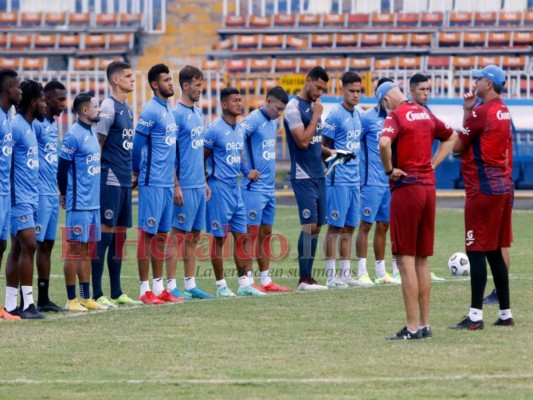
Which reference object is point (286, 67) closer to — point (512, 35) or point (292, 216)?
point (512, 35)

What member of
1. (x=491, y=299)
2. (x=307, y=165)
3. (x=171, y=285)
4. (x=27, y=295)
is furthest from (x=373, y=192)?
(x=27, y=295)

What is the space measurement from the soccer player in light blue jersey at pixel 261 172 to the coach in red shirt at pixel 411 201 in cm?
435

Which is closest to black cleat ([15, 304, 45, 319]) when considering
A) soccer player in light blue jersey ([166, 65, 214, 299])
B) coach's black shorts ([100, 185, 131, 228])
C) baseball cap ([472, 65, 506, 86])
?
coach's black shorts ([100, 185, 131, 228])

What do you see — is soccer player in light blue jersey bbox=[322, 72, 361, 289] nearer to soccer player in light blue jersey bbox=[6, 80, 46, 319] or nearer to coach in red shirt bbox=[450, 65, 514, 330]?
coach in red shirt bbox=[450, 65, 514, 330]

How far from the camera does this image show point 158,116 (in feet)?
43.7

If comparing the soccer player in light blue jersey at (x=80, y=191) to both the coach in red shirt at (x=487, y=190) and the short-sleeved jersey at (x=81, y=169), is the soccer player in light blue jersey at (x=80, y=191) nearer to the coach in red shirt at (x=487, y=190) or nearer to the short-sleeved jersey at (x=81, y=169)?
the short-sleeved jersey at (x=81, y=169)

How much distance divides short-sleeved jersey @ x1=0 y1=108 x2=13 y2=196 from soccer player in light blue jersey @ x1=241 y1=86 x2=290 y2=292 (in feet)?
11.9

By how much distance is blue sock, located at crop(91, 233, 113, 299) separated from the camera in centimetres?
1305

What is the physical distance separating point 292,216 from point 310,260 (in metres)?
11.4

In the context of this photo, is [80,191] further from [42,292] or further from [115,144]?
[42,292]

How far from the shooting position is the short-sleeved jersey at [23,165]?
11.8m

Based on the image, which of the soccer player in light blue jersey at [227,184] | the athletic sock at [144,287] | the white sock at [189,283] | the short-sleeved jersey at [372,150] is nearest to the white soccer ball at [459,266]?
the short-sleeved jersey at [372,150]

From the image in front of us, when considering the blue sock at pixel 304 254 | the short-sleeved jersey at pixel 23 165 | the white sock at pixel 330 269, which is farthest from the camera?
the white sock at pixel 330 269

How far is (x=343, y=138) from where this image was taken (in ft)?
49.5
